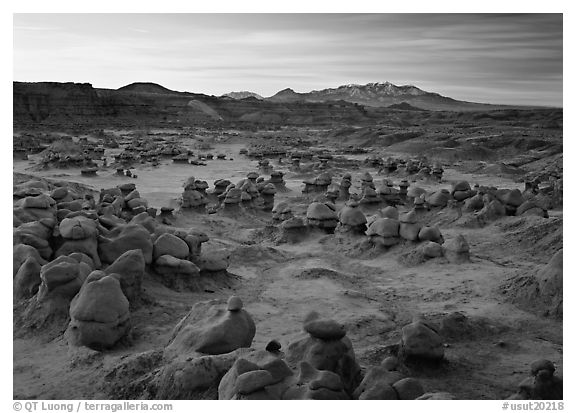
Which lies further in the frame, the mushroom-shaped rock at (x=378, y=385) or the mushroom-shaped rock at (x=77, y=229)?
the mushroom-shaped rock at (x=77, y=229)

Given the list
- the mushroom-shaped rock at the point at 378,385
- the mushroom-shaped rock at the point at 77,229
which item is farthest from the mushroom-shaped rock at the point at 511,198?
the mushroom-shaped rock at the point at 77,229

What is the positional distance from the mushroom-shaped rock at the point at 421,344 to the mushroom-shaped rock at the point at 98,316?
3.44 meters

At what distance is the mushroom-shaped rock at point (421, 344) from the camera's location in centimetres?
608

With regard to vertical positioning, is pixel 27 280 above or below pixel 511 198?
below

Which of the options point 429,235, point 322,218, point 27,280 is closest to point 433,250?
point 429,235

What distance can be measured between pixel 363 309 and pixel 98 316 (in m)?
3.90

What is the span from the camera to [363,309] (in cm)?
824

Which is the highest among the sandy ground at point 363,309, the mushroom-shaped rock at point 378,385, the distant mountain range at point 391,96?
the distant mountain range at point 391,96

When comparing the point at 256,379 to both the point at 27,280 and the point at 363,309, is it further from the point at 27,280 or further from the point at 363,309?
the point at 27,280

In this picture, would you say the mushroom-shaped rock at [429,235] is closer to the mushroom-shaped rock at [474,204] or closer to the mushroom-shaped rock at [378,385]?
the mushroom-shaped rock at [474,204]

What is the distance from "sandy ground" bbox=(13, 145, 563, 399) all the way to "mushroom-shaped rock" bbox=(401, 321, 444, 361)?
196 millimetres

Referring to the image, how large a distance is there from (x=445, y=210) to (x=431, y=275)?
5433 millimetres

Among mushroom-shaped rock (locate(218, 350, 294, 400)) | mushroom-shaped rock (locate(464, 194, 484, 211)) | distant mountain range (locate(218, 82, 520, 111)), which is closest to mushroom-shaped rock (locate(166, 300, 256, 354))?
mushroom-shaped rock (locate(218, 350, 294, 400))
